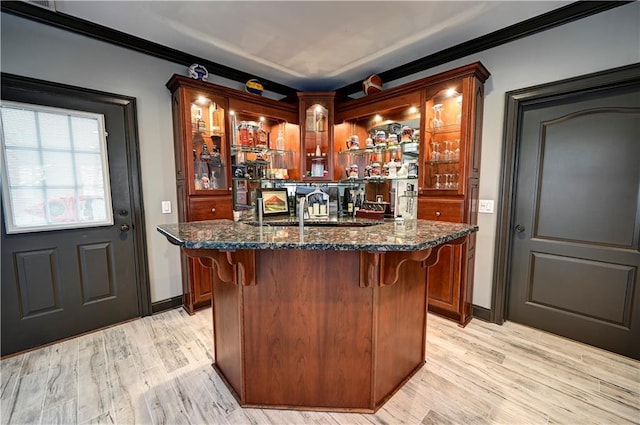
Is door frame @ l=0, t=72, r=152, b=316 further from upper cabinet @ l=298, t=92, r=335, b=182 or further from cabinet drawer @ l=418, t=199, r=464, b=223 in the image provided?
cabinet drawer @ l=418, t=199, r=464, b=223

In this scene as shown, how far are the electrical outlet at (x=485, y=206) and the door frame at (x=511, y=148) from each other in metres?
0.06

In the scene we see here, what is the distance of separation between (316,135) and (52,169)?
2.66 metres

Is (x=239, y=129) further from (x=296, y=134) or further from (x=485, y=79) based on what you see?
(x=485, y=79)

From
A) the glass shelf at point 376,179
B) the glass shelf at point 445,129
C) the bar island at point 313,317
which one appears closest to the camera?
the bar island at point 313,317

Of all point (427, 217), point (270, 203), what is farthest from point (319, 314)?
point (270, 203)

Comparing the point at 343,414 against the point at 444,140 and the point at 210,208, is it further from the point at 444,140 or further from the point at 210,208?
the point at 444,140

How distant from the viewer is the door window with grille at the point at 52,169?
2039 mm

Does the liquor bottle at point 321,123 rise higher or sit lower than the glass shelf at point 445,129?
higher

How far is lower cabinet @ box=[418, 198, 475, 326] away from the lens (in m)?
2.53

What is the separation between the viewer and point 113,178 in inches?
96.8

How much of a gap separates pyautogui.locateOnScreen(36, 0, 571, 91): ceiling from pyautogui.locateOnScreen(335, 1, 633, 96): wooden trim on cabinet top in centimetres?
6

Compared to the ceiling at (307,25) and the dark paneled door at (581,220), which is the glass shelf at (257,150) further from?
the dark paneled door at (581,220)

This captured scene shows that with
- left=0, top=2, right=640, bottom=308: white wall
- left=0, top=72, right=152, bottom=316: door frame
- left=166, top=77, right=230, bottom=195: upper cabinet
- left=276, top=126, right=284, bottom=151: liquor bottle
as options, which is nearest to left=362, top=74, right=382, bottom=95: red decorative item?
left=0, top=2, right=640, bottom=308: white wall

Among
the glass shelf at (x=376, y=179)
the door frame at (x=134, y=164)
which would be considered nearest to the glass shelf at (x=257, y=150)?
the glass shelf at (x=376, y=179)
